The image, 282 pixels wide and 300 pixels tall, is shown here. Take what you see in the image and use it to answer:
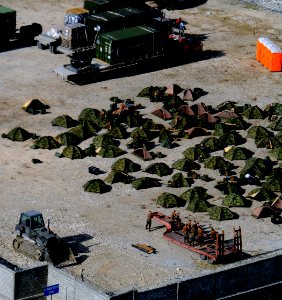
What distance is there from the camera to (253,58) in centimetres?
9369

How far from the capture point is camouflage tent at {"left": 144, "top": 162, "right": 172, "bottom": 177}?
70.2 m

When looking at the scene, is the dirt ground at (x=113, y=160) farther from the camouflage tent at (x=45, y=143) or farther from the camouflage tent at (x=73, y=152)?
the camouflage tent at (x=73, y=152)

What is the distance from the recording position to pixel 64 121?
7756 centimetres

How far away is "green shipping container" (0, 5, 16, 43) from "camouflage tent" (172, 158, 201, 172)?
29462mm

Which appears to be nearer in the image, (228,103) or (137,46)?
(228,103)

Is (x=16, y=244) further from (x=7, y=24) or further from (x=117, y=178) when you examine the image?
(x=7, y=24)

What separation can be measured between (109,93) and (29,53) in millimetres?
12055

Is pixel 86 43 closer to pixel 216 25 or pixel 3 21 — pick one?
pixel 3 21

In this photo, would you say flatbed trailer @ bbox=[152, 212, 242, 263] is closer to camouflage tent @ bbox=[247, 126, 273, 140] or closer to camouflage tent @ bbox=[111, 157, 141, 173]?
camouflage tent @ bbox=[111, 157, 141, 173]

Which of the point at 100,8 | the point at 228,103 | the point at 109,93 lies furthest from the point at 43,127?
the point at 100,8

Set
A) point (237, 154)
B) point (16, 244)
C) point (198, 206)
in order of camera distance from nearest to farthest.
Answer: point (16, 244) < point (198, 206) < point (237, 154)

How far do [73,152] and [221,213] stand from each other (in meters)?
13.0

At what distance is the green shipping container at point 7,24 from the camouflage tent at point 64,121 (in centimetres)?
1896

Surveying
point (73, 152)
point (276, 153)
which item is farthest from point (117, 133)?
point (276, 153)
